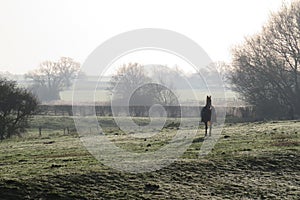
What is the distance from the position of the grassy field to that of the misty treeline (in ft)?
129

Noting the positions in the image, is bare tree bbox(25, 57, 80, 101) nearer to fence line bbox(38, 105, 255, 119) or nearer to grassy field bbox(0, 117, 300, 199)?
fence line bbox(38, 105, 255, 119)

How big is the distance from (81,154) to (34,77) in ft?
350

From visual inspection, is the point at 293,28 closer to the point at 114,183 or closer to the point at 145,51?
the point at 145,51

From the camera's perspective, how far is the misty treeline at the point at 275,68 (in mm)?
65812

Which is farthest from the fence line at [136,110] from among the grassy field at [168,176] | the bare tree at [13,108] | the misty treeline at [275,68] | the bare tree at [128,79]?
the grassy field at [168,176]

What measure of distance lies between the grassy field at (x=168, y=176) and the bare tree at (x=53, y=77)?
9661 cm

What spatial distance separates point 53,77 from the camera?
126625 mm

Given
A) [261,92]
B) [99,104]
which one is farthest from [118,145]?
[99,104]

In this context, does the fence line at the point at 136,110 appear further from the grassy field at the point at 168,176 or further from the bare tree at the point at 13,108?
the grassy field at the point at 168,176

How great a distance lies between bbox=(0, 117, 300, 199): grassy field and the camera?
17891 millimetres

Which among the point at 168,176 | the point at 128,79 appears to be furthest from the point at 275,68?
the point at 168,176

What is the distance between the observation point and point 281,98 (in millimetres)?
66750

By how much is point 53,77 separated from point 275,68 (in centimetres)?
7309

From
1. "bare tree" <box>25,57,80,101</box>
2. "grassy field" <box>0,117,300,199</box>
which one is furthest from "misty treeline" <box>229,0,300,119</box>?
"bare tree" <box>25,57,80,101</box>
